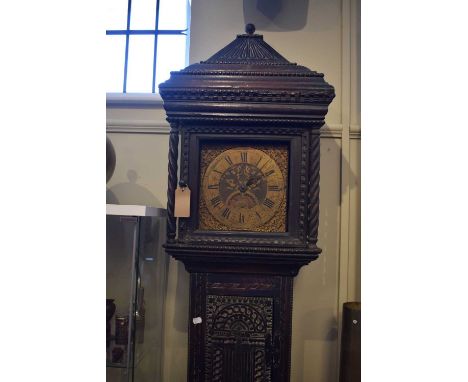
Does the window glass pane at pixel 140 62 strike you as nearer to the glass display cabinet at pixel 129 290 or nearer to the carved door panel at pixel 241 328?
the glass display cabinet at pixel 129 290

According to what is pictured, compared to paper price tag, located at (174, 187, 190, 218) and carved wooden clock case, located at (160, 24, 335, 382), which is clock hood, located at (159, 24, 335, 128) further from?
paper price tag, located at (174, 187, 190, 218)

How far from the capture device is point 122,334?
1.54m

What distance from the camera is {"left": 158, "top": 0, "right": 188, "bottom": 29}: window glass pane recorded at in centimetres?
226

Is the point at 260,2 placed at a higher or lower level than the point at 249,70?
higher

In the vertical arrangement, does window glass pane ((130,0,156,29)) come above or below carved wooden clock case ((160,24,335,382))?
above

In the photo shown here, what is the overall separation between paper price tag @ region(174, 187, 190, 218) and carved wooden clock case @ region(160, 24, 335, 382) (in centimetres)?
4

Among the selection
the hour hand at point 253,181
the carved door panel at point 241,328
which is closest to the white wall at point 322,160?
the carved door panel at point 241,328

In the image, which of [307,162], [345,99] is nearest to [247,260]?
[307,162]

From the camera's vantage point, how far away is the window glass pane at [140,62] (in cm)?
229

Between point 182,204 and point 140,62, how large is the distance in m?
1.25

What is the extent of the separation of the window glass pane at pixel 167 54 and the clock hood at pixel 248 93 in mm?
873

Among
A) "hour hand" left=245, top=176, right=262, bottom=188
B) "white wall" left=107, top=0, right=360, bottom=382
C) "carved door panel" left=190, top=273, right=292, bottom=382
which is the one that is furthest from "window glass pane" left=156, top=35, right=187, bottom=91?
"carved door panel" left=190, top=273, right=292, bottom=382
